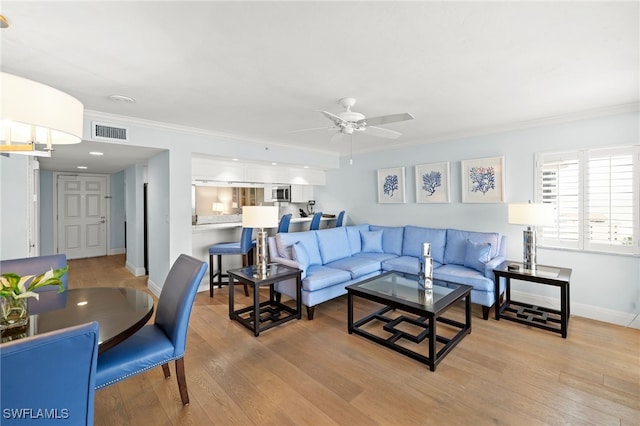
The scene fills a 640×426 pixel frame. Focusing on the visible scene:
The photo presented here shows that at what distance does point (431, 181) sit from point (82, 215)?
7930 mm

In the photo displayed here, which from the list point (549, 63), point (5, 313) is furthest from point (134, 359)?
point (549, 63)

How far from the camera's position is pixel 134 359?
170cm

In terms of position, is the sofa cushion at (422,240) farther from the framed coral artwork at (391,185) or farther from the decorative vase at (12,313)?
the decorative vase at (12,313)

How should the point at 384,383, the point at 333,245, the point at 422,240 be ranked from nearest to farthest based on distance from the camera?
the point at 384,383 → the point at 333,245 → the point at 422,240

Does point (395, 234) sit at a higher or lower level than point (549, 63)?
lower

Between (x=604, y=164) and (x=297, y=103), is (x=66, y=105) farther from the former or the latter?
(x=604, y=164)

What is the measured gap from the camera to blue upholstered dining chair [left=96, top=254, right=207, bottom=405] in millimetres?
1647

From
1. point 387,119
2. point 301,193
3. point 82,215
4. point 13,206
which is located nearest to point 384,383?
point 387,119

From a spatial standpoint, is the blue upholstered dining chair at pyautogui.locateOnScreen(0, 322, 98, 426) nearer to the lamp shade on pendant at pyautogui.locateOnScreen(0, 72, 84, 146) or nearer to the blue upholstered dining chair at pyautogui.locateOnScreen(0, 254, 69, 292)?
the lamp shade on pendant at pyautogui.locateOnScreen(0, 72, 84, 146)

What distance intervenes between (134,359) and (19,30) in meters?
2.04

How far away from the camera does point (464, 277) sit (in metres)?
3.51

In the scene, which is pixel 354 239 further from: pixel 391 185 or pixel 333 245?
pixel 391 185

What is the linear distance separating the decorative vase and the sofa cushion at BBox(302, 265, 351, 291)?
2339mm

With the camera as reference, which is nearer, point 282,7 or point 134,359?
point 282,7
